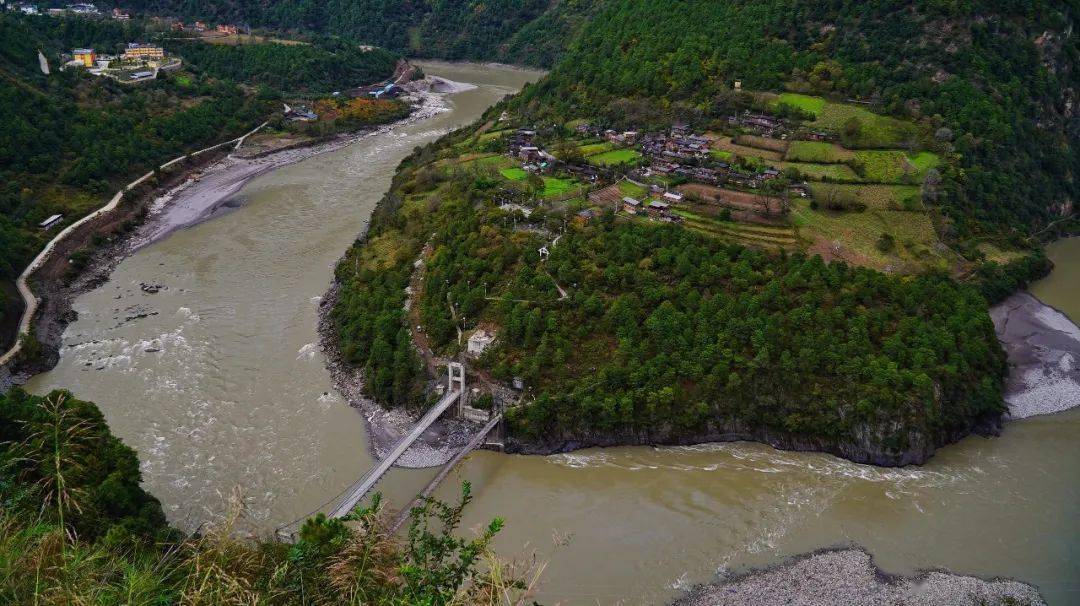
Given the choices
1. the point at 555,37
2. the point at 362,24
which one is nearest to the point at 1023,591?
the point at 555,37

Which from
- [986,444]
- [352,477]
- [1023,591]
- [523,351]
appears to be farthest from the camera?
[523,351]

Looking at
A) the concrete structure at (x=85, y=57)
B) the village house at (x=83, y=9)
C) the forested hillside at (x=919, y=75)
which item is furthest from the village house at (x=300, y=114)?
the village house at (x=83, y=9)

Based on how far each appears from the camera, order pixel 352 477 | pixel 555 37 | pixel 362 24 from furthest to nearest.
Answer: pixel 362 24, pixel 555 37, pixel 352 477

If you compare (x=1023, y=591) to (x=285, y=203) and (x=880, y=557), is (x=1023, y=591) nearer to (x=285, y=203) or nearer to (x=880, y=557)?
(x=880, y=557)

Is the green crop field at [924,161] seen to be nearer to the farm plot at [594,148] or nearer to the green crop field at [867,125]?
the green crop field at [867,125]

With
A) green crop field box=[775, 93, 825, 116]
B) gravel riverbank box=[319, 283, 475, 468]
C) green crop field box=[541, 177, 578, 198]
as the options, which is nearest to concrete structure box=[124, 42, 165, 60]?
green crop field box=[541, 177, 578, 198]

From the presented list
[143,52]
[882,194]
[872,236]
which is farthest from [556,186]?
[143,52]

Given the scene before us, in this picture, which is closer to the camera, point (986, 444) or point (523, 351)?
point (986, 444)

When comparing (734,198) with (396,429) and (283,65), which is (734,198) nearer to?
(396,429)
